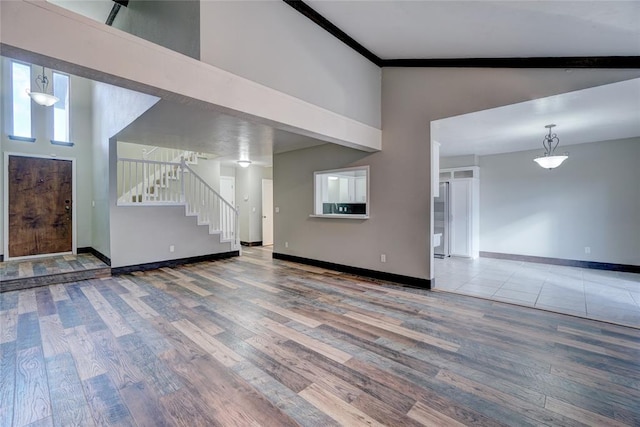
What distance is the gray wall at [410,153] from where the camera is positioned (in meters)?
3.48

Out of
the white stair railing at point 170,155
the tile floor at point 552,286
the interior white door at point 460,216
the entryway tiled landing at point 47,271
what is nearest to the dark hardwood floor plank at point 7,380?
the entryway tiled landing at point 47,271

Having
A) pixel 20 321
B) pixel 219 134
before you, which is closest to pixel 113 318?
pixel 20 321

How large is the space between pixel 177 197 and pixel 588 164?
8.50 meters

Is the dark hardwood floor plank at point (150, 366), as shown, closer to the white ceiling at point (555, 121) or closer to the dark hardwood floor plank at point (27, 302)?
the dark hardwood floor plank at point (27, 302)

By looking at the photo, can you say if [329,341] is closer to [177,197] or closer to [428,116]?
[428,116]

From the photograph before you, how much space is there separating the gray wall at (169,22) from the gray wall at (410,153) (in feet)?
9.93

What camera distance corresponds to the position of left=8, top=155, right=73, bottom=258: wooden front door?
5.80 metres

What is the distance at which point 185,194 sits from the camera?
251 inches

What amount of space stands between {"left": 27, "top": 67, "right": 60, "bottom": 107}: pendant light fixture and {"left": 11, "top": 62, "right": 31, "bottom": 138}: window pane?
194 millimetres

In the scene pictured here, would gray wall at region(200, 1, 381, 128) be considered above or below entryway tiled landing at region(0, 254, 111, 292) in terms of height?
above

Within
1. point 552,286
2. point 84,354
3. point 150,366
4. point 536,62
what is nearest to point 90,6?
point 84,354

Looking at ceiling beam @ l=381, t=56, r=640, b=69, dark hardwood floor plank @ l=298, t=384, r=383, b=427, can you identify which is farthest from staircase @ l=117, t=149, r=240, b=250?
dark hardwood floor plank @ l=298, t=384, r=383, b=427

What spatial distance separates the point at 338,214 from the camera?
18.3 ft

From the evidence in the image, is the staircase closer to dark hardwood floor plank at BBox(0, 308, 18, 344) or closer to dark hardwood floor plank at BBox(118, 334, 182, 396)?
dark hardwood floor plank at BBox(0, 308, 18, 344)
